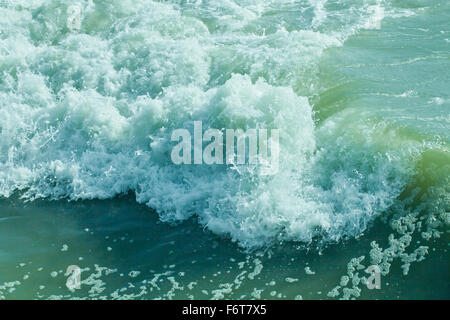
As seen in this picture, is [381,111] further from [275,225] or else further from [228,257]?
[228,257]

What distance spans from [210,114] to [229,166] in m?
1.00

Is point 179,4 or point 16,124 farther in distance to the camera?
point 179,4

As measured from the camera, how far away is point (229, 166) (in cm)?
845

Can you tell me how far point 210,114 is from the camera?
901cm

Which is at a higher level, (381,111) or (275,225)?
(381,111)

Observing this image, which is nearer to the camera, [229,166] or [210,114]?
[229,166]

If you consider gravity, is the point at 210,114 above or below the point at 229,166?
above

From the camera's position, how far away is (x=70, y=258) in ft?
24.2

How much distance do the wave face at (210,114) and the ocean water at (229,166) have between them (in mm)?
29
